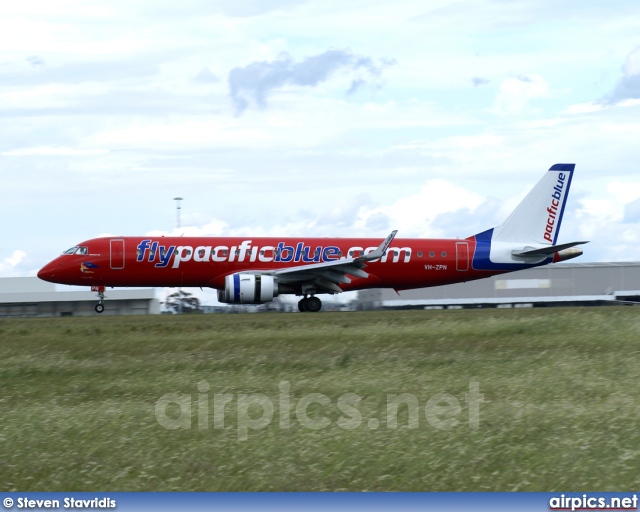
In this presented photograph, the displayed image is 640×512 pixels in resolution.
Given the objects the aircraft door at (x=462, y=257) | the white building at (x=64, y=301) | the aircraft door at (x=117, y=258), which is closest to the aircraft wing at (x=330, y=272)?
the aircraft door at (x=462, y=257)

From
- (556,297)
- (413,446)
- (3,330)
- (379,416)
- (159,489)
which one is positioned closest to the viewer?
(159,489)

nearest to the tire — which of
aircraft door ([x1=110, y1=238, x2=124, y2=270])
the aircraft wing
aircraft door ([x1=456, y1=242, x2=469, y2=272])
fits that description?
the aircraft wing

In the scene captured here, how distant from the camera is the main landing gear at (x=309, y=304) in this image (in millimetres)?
39438

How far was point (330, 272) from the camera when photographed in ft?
125

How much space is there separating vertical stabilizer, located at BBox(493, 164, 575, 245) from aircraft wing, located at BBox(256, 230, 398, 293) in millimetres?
6917

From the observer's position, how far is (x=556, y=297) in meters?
61.6

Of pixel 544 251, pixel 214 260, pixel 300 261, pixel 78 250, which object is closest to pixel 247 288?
pixel 214 260

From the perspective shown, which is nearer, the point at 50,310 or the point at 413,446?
the point at 413,446

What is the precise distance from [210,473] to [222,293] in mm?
26077

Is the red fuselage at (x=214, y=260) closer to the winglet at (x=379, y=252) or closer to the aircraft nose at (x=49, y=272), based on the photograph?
the aircraft nose at (x=49, y=272)

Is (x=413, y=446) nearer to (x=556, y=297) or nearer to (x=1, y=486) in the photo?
(x=1, y=486)

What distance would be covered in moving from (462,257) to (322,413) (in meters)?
27.7

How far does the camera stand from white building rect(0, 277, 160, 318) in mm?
68875

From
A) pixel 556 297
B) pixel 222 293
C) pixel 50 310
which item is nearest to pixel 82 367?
pixel 222 293
